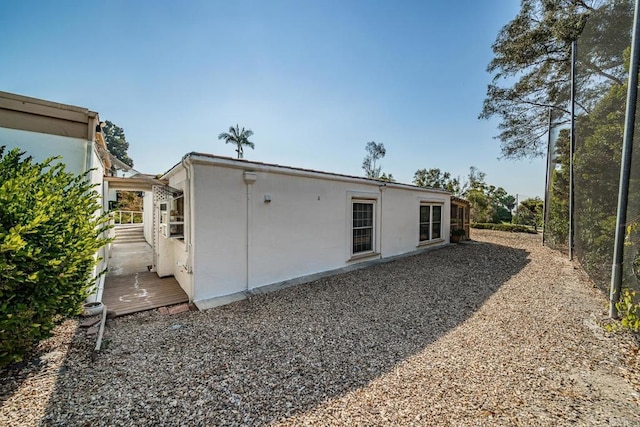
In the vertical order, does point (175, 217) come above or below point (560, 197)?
below

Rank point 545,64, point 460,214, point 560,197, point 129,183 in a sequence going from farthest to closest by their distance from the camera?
point 460,214 → point 545,64 → point 560,197 → point 129,183

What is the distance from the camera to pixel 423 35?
28.3 ft

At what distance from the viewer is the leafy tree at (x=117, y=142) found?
4447cm

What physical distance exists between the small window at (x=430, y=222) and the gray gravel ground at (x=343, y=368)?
639 cm

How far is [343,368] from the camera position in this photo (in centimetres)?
312

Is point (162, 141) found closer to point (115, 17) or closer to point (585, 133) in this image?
point (115, 17)

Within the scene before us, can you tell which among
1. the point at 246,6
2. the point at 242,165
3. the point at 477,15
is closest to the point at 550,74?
the point at 477,15

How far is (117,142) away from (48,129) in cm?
5298

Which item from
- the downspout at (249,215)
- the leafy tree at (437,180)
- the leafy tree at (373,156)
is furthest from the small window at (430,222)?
the leafy tree at (373,156)

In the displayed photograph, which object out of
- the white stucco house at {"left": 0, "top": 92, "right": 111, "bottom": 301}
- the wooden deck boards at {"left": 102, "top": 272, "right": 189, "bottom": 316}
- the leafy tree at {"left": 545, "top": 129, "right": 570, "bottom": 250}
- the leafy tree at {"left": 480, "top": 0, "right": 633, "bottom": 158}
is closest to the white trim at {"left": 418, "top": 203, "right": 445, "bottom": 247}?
the leafy tree at {"left": 545, "top": 129, "right": 570, "bottom": 250}

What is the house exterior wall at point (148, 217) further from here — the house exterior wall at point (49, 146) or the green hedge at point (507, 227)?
the green hedge at point (507, 227)

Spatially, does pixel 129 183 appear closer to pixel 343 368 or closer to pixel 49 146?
pixel 49 146

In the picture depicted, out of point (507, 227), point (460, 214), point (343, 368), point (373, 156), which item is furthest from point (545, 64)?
point (373, 156)

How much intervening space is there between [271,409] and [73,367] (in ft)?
8.11
